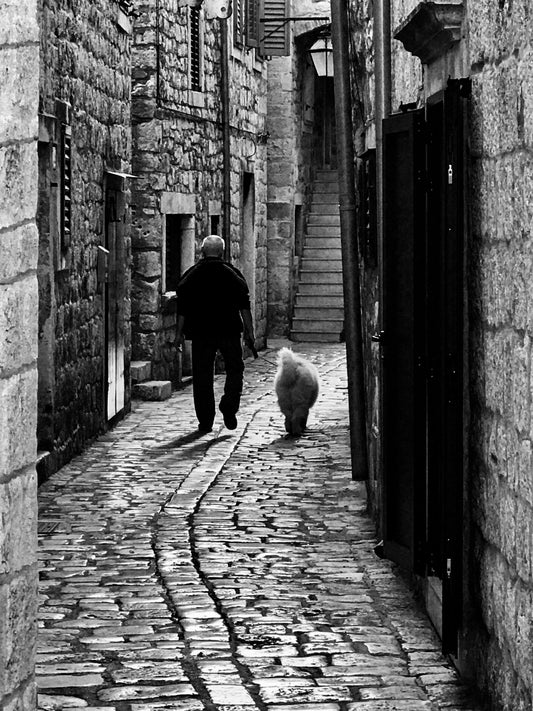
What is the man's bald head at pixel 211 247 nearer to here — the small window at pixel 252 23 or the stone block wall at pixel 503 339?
the stone block wall at pixel 503 339

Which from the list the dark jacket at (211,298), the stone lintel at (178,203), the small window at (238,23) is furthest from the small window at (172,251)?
the dark jacket at (211,298)

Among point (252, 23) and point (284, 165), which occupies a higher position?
point (252, 23)

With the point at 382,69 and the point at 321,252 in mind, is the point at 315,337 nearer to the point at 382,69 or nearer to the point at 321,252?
the point at 321,252

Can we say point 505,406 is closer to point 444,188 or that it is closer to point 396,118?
point 444,188

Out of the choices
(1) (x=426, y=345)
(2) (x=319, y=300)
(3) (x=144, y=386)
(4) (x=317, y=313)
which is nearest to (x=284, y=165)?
(2) (x=319, y=300)

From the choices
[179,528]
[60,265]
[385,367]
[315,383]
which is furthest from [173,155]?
[385,367]

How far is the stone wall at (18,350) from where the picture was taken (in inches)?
154

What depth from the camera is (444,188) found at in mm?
5438

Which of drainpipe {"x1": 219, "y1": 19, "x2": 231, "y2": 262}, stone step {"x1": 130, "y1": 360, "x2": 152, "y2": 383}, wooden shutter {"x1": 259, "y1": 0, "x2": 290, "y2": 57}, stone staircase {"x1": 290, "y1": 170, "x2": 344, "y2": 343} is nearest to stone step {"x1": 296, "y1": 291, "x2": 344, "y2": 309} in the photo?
stone staircase {"x1": 290, "y1": 170, "x2": 344, "y2": 343}

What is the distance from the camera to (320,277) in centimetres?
2548

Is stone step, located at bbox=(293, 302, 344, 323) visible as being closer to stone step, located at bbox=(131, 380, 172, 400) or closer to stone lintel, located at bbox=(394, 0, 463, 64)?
stone step, located at bbox=(131, 380, 172, 400)

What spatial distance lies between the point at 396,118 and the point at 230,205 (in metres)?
14.0

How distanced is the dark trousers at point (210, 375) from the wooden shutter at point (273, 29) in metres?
9.60

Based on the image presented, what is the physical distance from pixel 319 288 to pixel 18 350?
21.3m
